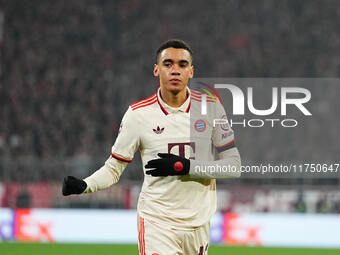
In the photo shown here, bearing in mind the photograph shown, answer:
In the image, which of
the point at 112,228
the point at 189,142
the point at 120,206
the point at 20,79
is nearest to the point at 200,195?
the point at 189,142

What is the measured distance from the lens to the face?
414 cm

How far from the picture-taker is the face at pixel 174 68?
13.6 feet

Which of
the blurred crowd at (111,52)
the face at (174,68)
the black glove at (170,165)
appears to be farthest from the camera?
the blurred crowd at (111,52)

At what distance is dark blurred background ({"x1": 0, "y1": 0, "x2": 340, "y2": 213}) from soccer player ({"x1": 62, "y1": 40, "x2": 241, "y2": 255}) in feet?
32.7

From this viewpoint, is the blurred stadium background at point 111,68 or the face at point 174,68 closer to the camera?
the face at point 174,68

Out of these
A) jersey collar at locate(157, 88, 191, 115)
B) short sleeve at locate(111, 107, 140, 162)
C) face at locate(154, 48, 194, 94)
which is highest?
face at locate(154, 48, 194, 94)

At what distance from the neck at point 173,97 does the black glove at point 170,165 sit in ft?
1.33

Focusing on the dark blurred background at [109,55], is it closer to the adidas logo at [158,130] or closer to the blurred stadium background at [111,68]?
the blurred stadium background at [111,68]

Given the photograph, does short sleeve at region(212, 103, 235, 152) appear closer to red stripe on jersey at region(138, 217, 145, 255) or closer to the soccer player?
the soccer player

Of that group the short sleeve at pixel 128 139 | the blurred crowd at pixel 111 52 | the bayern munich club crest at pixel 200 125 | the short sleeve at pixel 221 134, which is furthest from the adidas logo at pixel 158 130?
the blurred crowd at pixel 111 52

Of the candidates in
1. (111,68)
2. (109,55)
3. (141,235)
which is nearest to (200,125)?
(141,235)

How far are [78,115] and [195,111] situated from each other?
555 inches

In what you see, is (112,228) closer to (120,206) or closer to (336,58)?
(120,206)

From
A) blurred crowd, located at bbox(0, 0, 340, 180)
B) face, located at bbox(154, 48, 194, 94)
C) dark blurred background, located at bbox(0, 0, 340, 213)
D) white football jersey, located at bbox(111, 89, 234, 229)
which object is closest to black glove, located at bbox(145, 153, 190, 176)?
white football jersey, located at bbox(111, 89, 234, 229)
